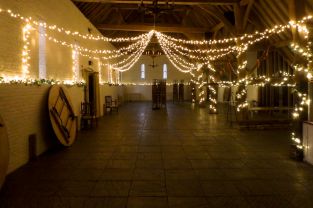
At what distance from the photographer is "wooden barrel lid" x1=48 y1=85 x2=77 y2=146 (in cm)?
576

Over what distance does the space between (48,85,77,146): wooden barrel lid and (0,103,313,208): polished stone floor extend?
28 cm

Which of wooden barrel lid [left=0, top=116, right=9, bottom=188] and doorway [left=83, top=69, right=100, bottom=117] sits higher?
doorway [left=83, top=69, right=100, bottom=117]

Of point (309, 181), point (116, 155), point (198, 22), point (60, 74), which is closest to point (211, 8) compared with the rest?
point (198, 22)

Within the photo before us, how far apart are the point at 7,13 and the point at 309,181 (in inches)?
190

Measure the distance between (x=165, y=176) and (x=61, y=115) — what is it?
121 inches

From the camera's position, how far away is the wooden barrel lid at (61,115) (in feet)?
18.9

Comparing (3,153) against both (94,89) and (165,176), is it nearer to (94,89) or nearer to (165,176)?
(165,176)

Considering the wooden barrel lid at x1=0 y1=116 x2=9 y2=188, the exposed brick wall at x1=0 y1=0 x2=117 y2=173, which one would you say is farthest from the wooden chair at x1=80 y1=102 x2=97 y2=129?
the wooden barrel lid at x1=0 y1=116 x2=9 y2=188

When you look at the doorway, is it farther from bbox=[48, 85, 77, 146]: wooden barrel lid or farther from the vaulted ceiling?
bbox=[48, 85, 77, 146]: wooden barrel lid

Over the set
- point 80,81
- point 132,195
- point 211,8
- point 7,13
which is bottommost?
point 132,195

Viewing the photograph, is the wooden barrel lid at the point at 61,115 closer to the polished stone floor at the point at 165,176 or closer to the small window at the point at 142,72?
the polished stone floor at the point at 165,176

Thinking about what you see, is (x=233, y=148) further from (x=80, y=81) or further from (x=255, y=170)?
(x=80, y=81)

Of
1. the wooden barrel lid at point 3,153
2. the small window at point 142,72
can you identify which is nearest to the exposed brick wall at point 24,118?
the wooden barrel lid at point 3,153

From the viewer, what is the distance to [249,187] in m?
3.72
